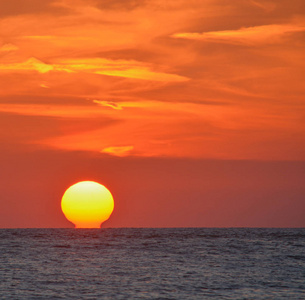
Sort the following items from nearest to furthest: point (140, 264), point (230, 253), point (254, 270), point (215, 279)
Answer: point (215, 279) → point (254, 270) → point (140, 264) → point (230, 253)

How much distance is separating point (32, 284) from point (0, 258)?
25.3 meters

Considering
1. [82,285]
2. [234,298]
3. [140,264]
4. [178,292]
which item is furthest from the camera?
[140,264]

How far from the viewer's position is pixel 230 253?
8125 cm

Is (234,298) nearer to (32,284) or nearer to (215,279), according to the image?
(215,279)

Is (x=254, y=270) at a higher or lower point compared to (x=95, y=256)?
lower

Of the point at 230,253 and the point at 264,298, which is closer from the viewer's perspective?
the point at 264,298

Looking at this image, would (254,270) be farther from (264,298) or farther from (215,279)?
(264,298)

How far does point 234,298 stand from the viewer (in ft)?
130

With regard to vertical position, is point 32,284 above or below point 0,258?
below

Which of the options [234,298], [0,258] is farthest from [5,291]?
[0,258]

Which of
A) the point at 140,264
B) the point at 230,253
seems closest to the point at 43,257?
the point at 140,264

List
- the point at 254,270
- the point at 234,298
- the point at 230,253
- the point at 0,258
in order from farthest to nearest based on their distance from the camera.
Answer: the point at 230,253 → the point at 0,258 → the point at 254,270 → the point at 234,298

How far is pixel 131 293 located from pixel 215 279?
10.5 metres

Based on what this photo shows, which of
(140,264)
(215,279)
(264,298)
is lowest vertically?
(264,298)
